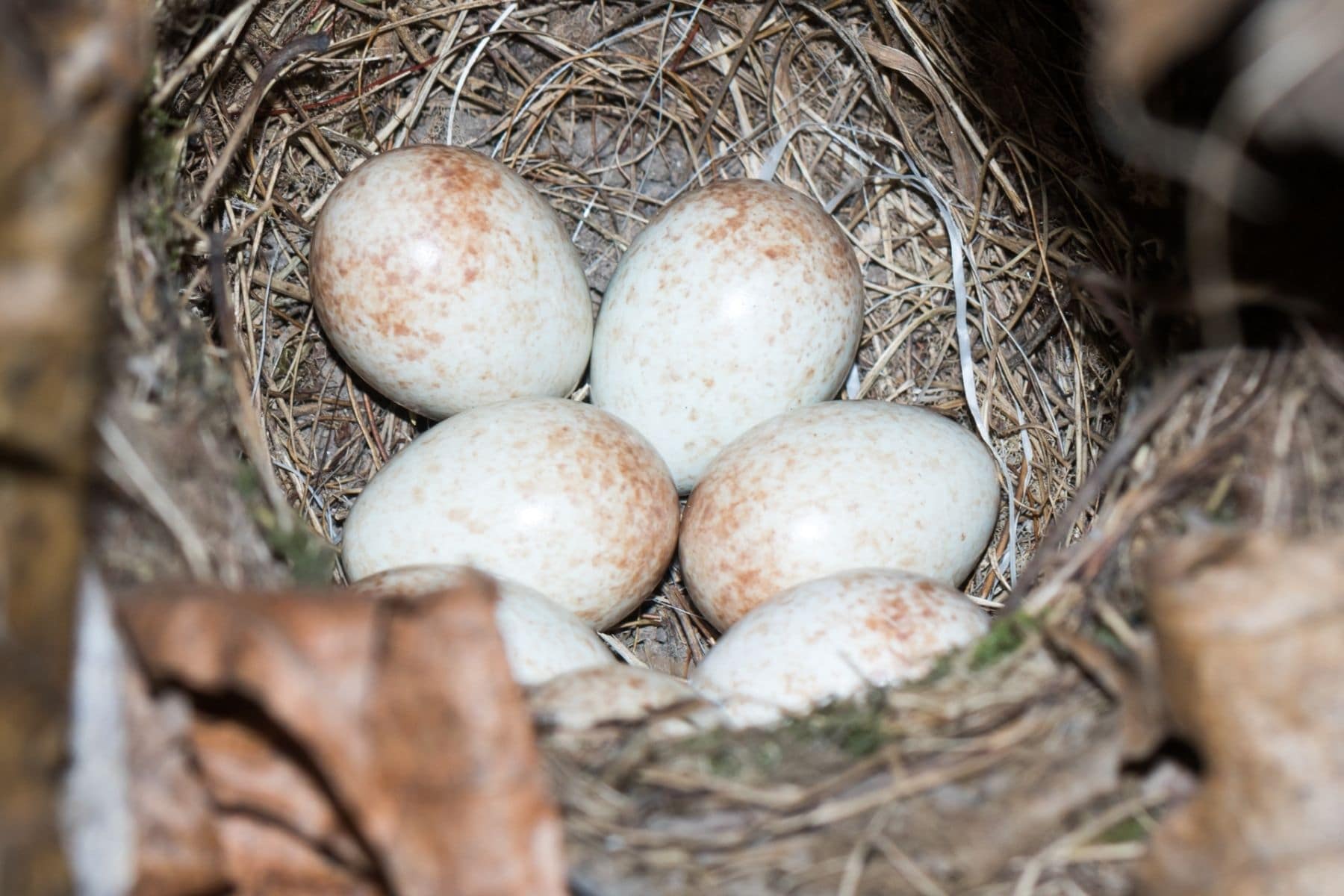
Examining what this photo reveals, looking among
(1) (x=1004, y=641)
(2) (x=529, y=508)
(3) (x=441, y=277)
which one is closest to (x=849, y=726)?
(1) (x=1004, y=641)

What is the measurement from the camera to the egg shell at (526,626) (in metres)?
1.33

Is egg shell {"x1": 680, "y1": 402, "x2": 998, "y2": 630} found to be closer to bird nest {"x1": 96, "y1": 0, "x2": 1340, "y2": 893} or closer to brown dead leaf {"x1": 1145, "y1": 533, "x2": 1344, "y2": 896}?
bird nest {"x1": 96, "y1": 0, "x2": 1340, "y2": 893}

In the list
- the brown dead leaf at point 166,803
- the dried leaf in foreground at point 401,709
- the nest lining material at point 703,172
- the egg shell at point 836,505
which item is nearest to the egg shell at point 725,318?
the egg shell at point 836,505

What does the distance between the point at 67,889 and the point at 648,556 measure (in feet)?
3.10

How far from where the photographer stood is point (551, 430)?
1.61 m

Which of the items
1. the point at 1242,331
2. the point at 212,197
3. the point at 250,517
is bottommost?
the point at 250,517

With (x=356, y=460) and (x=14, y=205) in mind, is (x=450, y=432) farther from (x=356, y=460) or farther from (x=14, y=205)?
(x=14, y=205)

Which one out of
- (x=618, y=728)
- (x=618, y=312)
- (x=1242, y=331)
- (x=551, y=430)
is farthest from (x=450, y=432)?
(x=1242, y=331)

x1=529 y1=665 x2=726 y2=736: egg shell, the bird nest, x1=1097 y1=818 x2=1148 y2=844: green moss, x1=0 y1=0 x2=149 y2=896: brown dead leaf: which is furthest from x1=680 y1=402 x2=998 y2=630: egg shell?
x1=0 y1=0 x2=149 y2=896: brown dead leaf

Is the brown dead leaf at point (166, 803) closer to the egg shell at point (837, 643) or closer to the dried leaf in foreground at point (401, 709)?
the dried leaf in foreground at point (401, 709)

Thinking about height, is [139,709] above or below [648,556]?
above

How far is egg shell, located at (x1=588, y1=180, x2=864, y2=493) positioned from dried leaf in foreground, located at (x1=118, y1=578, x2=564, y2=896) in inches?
33.8

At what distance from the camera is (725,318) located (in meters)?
1.68

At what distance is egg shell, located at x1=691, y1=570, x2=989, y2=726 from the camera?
1.29m
